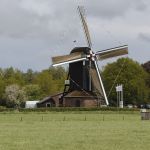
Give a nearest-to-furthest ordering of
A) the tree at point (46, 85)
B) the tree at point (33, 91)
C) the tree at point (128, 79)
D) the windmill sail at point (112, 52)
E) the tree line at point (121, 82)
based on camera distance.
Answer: the windmill sail at point (112, 52) → the tree at point (128, 79) → the tree line at point (121, 82) → the tree at point (33, 91) → the tree at point (46, 85)

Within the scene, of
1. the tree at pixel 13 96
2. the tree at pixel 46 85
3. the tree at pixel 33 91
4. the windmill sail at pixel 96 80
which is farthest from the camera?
the tree at pixel 46 85

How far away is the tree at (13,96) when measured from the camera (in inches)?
5290

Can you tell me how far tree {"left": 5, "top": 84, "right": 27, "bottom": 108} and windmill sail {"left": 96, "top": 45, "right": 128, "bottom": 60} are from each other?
43545 mm

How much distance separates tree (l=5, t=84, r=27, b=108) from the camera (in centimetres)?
13438

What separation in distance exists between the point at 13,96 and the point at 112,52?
4503cm

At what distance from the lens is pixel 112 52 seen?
95.6 metres

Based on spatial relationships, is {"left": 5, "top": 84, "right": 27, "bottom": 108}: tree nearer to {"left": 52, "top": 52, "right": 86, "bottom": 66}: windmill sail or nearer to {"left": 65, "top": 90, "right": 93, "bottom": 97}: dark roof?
{"left": 65, "top": 90, "right": 93, "bottom": 97}: dark roof

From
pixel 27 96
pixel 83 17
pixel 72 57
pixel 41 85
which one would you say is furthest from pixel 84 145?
pixel 41 85

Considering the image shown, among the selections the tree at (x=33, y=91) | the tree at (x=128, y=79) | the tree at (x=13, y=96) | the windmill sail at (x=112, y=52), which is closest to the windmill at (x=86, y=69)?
the windmill sail at (x=112, y=52)

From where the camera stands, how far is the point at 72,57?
9362 cm

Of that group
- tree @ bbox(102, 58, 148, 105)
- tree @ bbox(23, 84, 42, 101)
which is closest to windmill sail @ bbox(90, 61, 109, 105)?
tree @ bbox(102, 58, 148, 105)

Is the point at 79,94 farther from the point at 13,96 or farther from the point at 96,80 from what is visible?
the point at 13,96

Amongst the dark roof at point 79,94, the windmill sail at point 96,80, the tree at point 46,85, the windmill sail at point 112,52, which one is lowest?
the dark roof at point 79,94

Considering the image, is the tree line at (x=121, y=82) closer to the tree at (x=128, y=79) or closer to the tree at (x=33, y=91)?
the tree at (x=128, y=79)
